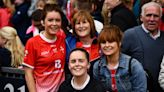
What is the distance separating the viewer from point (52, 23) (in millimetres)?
7383

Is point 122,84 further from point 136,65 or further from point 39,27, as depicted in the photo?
point 39,27

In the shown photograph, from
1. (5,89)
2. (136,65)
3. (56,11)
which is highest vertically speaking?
(56,11)

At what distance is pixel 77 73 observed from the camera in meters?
6.73

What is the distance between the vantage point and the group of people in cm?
685

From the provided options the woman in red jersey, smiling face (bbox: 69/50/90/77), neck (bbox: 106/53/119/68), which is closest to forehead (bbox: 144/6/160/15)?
neck (bbox: 106/53/119/68)

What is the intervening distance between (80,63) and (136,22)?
8.79ft

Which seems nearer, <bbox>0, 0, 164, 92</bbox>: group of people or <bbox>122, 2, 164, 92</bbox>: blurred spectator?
<bbox>0, 0, 164, 92</bbox>: group of people

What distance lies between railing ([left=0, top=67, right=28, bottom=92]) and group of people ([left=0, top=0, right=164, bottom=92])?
1.05 m

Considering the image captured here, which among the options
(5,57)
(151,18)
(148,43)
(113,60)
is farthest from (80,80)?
(5,57)

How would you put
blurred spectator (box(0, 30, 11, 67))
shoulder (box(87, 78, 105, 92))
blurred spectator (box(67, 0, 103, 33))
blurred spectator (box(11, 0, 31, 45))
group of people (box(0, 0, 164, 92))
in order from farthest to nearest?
blurred spectator (box(11, 0, 31, 45))
blurred spectator (box(0, 30, 11, 67))
blurred spectator (box(67, 0, 103, 33))
group of people (box(0, 0, 164, 92))
shoulder (box(87, 78, 105, 92))

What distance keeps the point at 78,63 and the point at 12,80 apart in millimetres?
2182

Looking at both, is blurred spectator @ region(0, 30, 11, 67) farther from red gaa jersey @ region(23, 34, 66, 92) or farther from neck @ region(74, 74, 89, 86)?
neck @ region(74, 74, 89, 86)

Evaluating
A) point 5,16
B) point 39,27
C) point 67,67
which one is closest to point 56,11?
point 67,67

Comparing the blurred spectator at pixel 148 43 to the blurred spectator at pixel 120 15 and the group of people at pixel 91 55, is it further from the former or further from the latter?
the blurred spectator at pixel 120 15
